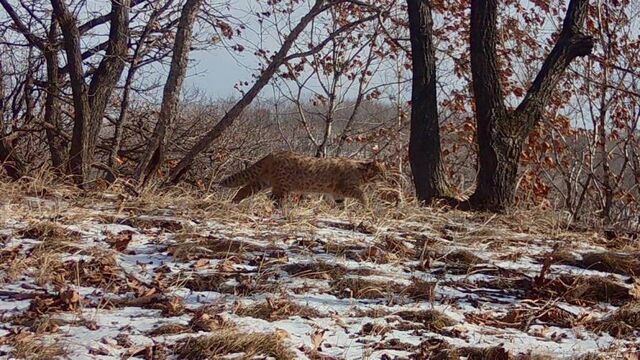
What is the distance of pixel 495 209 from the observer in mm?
8500

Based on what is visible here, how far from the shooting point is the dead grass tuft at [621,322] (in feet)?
14.5

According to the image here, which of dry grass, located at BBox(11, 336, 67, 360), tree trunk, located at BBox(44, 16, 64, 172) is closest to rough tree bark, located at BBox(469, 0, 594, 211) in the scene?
tree trunk, located at BBox(44, 16, 64, 172)

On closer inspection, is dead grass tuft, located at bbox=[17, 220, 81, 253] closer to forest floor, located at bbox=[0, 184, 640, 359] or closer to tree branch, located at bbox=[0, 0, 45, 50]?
forest floor, located at bbox=[0, 184, 640, 359]

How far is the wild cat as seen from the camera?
8.72m

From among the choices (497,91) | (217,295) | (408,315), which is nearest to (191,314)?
(217,295)

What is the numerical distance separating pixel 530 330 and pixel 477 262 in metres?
1.15

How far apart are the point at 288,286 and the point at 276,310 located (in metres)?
0.47

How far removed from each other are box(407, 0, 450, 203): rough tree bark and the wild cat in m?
0.73

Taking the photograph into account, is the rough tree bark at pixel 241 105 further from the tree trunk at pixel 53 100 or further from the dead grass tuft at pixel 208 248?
the dead grass tuft at pixel 208 248

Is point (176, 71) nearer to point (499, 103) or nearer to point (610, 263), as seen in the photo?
point (499, 103)

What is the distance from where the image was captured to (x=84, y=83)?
28.5 feet

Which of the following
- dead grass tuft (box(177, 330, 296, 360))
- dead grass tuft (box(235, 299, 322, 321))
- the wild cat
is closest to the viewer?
dead grass tuft (box(177, 330, 296, 360))

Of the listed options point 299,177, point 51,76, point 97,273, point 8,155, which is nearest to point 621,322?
point 97,273

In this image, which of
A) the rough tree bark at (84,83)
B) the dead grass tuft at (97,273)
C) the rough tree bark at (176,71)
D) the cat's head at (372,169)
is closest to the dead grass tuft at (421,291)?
the dead grass tuft at (97,273)
